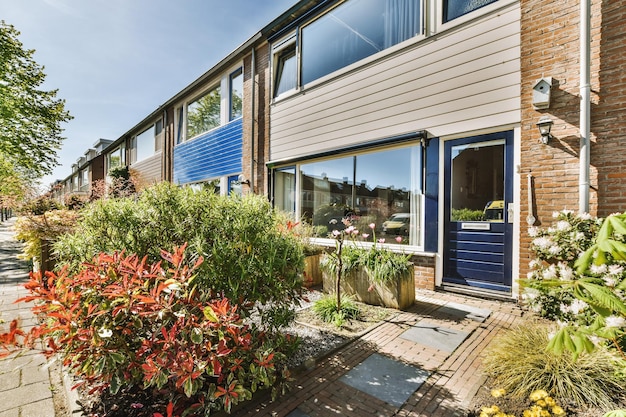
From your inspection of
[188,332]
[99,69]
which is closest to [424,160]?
[188,332]

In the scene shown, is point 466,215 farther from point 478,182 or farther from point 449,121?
point 449,121

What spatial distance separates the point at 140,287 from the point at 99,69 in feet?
43.6

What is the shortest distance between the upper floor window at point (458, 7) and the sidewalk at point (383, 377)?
4.94 metres

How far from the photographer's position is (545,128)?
4055 mm

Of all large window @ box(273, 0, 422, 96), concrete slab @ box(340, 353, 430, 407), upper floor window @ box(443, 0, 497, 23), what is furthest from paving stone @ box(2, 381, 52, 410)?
upper floor window @ box(443, 0, 497, 23)

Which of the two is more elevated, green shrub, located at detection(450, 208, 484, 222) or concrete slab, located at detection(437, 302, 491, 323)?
green shrub, located at detection(450, 208, 484, 222)

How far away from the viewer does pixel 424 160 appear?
5340 millimetres

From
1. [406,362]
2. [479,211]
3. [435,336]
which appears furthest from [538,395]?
[479,211]

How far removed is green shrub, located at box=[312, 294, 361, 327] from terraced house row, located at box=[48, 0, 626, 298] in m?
1.85

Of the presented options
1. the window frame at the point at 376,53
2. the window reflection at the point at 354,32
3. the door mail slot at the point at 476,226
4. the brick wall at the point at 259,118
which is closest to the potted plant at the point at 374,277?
the door mail slot at the point at 476,226

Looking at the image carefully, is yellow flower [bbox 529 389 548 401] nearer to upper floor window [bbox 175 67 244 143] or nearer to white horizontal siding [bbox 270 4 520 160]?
white horizontal siding [bbox 270 4 520 160]

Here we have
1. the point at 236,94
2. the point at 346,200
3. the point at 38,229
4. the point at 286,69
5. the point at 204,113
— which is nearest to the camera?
the point at 38,229

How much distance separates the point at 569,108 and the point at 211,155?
421 inches

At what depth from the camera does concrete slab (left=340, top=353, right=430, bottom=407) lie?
2.40m
